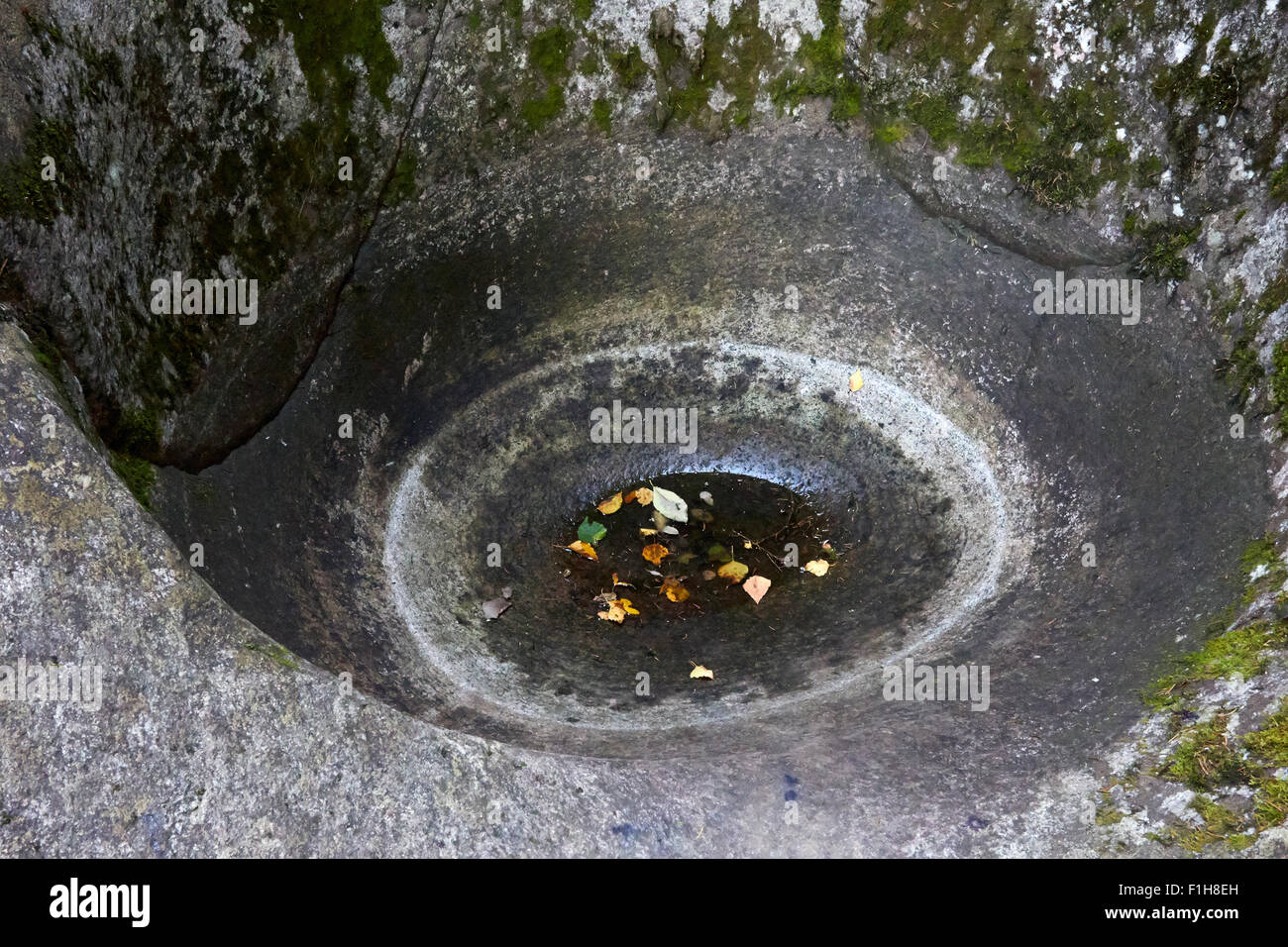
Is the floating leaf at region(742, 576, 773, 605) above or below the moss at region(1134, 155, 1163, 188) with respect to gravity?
below

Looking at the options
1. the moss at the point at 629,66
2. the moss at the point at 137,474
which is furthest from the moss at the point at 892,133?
the moss at the point at 137,474

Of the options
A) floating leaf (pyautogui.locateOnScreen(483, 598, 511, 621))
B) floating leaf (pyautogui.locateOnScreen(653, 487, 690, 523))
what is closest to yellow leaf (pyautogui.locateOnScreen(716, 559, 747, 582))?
floating leaf (pyautogui.locateOnScreen(653, 487, 690, 523))

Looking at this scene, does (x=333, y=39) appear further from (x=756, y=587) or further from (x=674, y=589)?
(x=756, y=587)

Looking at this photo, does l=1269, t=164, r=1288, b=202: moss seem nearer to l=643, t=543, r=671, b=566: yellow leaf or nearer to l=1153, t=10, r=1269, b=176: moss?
l=1153, t=10, r=1269, b=176: moss

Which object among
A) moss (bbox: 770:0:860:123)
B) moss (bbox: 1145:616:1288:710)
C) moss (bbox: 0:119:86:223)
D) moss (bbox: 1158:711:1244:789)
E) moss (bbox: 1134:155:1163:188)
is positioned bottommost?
moss (bbox: 1158:711:1244:789)

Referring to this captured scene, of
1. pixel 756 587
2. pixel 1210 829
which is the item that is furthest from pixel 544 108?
pixel 1210 829

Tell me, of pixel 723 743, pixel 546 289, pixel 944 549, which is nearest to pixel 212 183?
pixel 546 289

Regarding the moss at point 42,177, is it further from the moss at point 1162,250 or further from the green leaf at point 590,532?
the moss at point 1162,250
